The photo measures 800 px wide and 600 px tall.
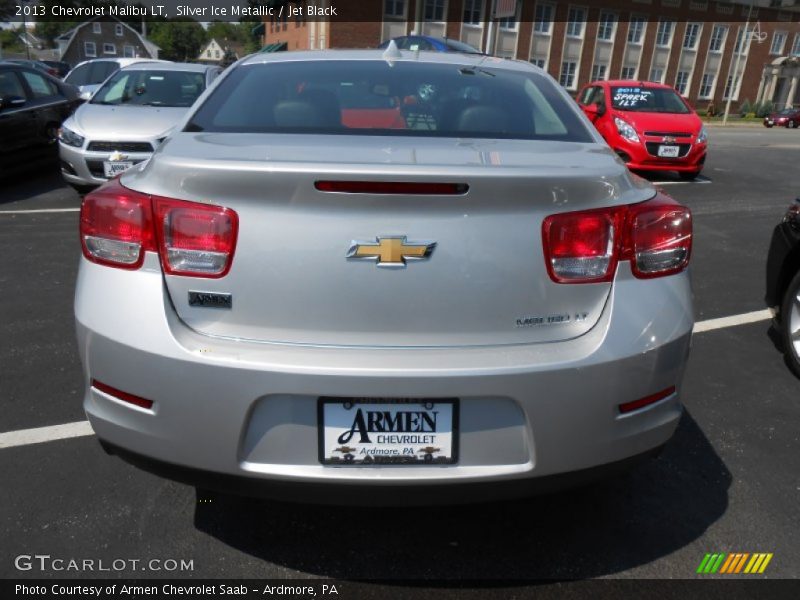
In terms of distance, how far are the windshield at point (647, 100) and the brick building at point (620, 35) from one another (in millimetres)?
27846

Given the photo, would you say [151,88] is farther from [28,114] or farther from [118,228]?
[118,228]

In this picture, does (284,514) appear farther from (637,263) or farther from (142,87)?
(142,87)

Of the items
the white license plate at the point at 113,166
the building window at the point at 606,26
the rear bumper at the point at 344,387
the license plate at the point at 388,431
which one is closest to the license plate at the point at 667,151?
the white license plate at the point at 113,166

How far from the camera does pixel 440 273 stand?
1804 millimetres

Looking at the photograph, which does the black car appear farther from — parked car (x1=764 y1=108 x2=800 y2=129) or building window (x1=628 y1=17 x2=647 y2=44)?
building window (x1=628 y1=17 x2=647 y2=44)

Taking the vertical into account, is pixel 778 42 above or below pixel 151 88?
below

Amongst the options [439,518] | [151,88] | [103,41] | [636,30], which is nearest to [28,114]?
[151,88]

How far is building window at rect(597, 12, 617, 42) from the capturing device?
4634cm

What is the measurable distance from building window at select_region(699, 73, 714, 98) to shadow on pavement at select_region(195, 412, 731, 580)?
57336mm

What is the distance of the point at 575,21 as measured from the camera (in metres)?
45.4

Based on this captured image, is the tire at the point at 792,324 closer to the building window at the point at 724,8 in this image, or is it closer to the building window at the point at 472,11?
the building window at the point at 472,11

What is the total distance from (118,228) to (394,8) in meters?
40.8

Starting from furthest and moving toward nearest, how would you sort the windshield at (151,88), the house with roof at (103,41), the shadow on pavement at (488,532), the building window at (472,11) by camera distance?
the house with roof at (103,41) → the building window at (472,11) → the windshield at (151,88) → the shadow on pavement at (488,532)

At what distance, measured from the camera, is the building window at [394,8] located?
127 feet
